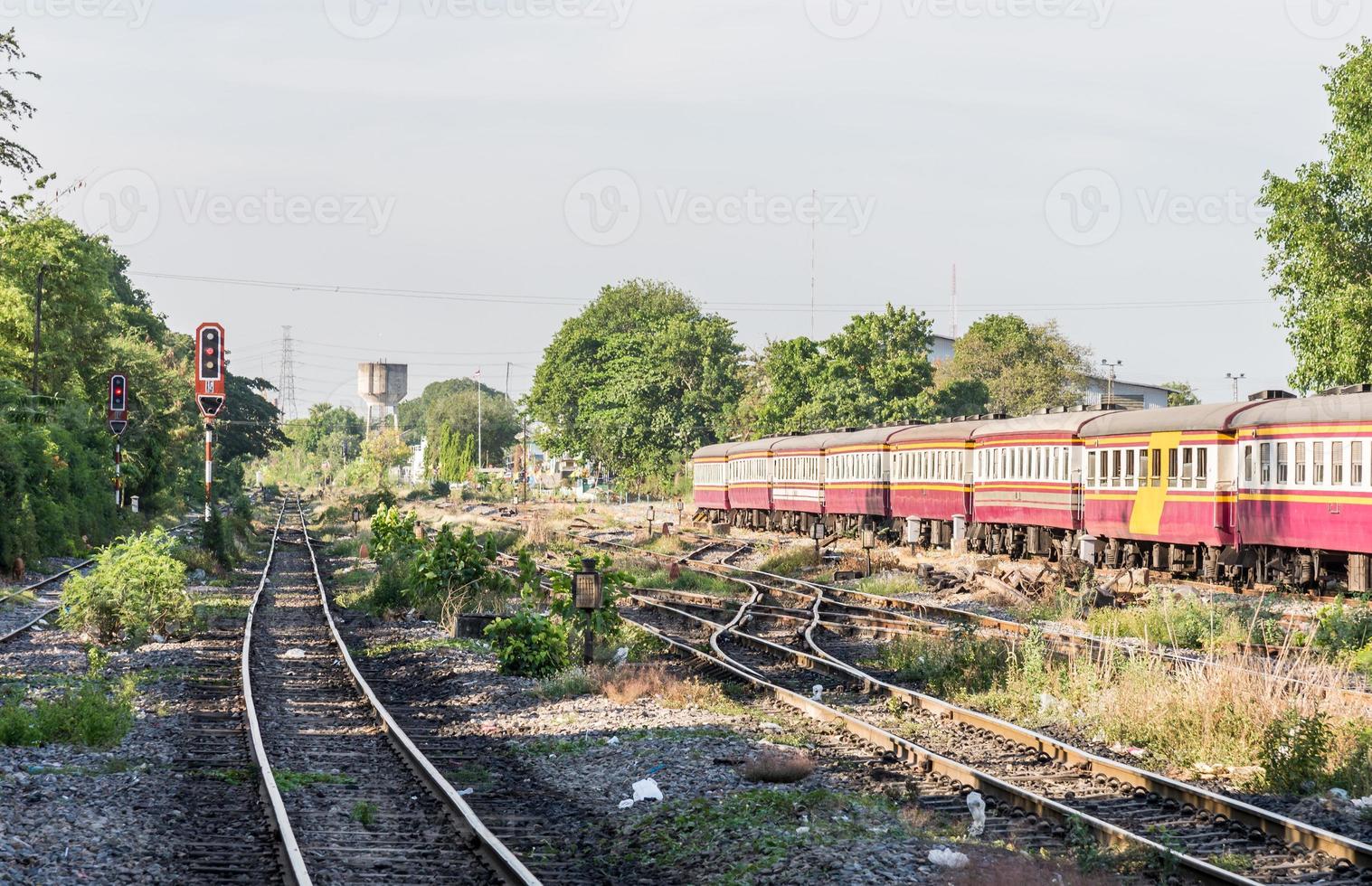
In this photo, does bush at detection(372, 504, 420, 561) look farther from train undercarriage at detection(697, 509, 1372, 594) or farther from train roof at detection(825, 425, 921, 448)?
train roof at detection(825, 425, 921, 448)

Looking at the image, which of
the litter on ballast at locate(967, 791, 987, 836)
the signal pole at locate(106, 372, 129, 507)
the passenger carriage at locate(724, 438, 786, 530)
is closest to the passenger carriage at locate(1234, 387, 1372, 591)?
the litter on ballast at locate(967, 791, 987, 836)

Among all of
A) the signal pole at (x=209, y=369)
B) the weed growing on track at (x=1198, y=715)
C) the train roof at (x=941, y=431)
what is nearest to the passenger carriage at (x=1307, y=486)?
the weed growing on track at (x=1198, y=715)

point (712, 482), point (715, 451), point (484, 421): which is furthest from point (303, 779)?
point (484, 421)

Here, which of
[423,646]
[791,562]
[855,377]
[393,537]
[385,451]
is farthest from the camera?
[385,451]

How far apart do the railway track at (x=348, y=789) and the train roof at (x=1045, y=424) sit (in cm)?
1790

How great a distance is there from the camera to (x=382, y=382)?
15738 centimetres

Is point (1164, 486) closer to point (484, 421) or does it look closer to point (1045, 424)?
point (1045, 424)

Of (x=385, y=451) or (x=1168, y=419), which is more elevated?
(x=385, y=451)

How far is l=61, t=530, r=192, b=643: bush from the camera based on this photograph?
1877cm

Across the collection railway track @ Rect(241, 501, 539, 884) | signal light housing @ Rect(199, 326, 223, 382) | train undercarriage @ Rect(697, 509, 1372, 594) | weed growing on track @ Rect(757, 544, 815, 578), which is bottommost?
railway track @ Rect(241, 501, 539, 884)

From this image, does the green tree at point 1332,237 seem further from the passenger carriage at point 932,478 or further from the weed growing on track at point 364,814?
the weed growing on track at point 364,814

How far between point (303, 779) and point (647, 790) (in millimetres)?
2579

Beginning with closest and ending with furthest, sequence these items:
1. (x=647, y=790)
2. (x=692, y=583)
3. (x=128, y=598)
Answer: (x=647, y=790), (x=128, y=598), (x=692, y=583)

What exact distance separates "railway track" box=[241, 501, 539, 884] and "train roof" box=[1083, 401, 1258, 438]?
15.2 m
